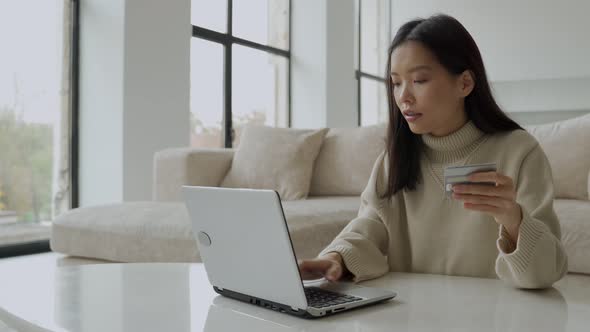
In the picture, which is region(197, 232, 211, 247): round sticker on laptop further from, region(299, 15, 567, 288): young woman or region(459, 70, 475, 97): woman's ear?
region(459, 70, 475, 97): woman's ear

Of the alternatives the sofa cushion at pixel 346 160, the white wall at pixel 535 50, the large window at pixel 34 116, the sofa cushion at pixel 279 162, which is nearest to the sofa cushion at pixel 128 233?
the sofa cushion at pixel 279 162

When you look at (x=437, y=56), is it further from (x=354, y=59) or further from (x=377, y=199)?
(x=354, y=59)

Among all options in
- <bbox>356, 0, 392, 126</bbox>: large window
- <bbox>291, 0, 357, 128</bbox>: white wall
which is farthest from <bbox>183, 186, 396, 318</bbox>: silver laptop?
<bbox>356, 0, 392, 126</bbox>: large window

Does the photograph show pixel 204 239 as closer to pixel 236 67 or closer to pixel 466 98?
pixel 466 98

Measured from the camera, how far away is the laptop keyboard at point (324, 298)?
0.82m

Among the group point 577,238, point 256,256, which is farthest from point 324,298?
point 577,238

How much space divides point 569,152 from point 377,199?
1589 mm

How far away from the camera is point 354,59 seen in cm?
706

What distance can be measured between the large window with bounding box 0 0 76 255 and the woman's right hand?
3.01m

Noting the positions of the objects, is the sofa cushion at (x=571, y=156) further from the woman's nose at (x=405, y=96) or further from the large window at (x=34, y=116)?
the large window at (x=34, y=116)

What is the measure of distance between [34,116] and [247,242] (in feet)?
10.9

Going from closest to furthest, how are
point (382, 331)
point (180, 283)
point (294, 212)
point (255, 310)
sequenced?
point (382, 331) → point (255, 310) → point (180, 283) → point (294, 212)

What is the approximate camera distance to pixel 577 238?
204cm

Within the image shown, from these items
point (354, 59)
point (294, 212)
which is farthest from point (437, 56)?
point (354, 59)
